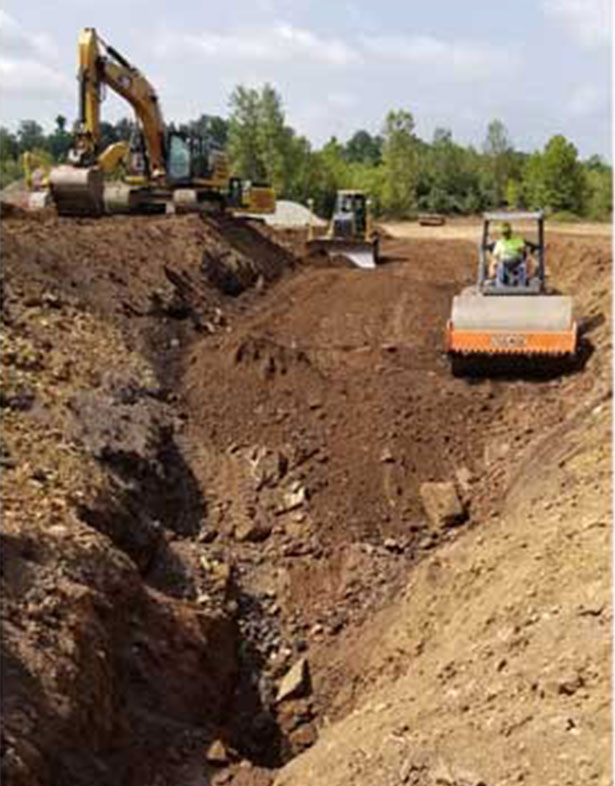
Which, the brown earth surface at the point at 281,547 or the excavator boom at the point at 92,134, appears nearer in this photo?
the brown earth surface at the point at 281,547

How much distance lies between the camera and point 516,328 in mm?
13195

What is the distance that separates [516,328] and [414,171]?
159 ft

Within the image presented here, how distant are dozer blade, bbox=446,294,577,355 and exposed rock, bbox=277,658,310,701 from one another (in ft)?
18.2

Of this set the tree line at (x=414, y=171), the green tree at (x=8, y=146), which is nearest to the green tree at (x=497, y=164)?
the tree line at (x=414, y=171)

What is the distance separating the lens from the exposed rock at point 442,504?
1056 centimetres

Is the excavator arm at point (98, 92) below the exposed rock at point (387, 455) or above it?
above

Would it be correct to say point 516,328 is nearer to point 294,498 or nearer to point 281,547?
point 294,498

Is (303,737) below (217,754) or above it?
below

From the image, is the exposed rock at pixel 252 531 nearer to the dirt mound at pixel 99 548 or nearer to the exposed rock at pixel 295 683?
the dirt mound at pixel 99 548

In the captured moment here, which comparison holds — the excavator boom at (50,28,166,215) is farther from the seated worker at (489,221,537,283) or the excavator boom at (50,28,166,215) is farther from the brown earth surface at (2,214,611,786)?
the seated worker at (489,221,537,283)

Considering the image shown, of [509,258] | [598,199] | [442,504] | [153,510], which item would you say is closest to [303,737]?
[153,510]

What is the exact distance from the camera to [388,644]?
8.52 metres

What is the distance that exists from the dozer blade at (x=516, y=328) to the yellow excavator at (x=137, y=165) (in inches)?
387

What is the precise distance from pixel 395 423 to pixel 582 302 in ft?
21.8
